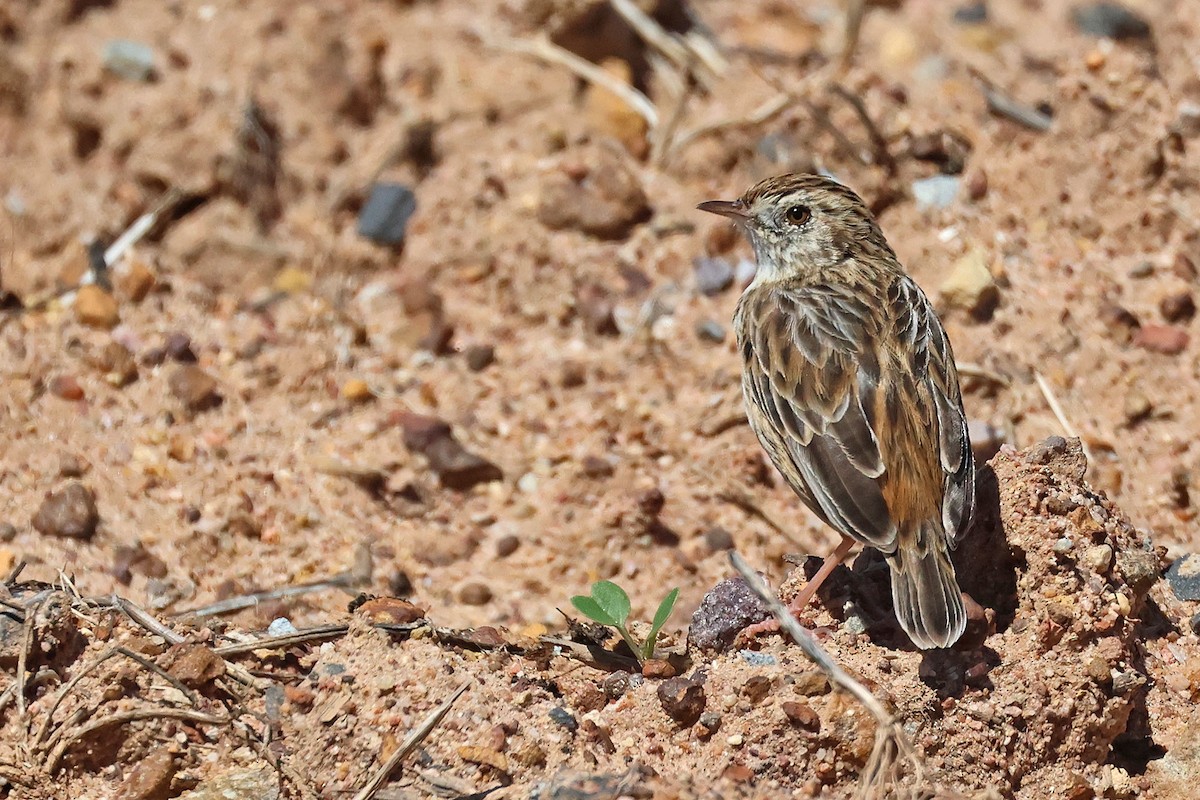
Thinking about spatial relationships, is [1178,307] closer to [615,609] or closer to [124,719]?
[615,609]

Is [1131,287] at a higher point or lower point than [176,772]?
lower

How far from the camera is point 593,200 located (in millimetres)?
7562

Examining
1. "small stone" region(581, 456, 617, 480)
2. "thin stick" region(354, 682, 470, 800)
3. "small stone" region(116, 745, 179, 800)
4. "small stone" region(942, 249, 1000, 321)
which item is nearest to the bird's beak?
"small stone" region(942, 249, 1000, 321)

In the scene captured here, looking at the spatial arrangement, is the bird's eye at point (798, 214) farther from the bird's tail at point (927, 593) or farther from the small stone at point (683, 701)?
the small stone at point (683, 701)

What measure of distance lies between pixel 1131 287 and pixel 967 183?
1.03 metres

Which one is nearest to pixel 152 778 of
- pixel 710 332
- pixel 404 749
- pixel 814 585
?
pixel 404 749

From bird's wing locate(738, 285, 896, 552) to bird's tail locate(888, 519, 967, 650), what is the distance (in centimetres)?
9

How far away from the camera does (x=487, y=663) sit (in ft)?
15.6

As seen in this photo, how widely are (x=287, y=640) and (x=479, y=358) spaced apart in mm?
2526

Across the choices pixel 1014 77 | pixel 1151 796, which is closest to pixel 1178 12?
pixel 1014 77

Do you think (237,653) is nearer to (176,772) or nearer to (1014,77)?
(176,772)

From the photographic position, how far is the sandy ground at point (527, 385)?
14.9ft

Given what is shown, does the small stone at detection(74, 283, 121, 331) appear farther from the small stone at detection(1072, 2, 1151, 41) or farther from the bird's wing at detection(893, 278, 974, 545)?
the small stone at detection(1072, 2, 1151, 41)

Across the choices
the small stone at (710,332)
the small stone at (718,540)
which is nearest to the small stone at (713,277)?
the small stone at (710,332)
